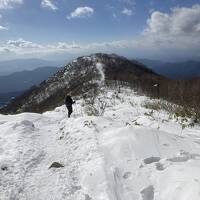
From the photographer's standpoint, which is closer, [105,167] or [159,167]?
[159,167]

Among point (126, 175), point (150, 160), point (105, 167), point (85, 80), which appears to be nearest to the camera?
point (126, 175)

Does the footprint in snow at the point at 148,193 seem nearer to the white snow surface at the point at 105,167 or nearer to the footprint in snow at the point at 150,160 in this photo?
the white snow surface at the point at 105,167

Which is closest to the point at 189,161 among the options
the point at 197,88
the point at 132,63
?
the point at 197,88

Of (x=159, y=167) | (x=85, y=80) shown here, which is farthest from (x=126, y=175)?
(x=85, y=80)

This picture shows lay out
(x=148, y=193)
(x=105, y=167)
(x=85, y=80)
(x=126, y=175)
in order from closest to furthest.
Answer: (x=148, y=193), (x=126, y=175), (x=105, y=167), (x=85, y=80)

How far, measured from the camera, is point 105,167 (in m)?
8.13

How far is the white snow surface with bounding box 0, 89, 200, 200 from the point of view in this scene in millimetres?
6793

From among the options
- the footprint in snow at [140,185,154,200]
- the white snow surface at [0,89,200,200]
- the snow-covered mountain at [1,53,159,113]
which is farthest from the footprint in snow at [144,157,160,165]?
the snow-covered mountain at [1,53,159,113]

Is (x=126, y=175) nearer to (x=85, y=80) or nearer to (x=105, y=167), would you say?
(x=105, y=167)

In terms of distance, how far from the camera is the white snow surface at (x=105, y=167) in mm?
6793

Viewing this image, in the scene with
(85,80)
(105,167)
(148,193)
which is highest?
(148,193)

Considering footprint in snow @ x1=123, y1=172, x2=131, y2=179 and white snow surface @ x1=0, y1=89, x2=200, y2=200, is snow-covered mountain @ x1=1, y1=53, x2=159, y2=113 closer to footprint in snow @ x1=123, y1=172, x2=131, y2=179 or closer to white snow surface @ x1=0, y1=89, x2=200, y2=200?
white snow surface @ x1=0, y1=89, x2=200, y2=200

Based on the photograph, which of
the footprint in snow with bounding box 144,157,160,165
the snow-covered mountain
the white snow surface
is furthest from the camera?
the snow-covered mountain

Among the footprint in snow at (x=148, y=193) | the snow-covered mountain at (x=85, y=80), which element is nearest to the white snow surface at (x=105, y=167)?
the footprint in snow at (x=148, y=193)
